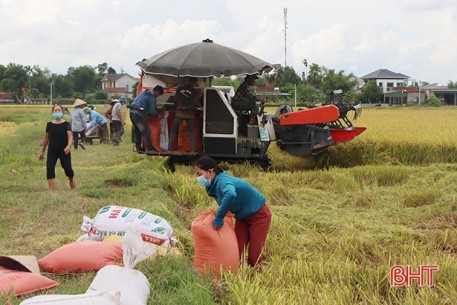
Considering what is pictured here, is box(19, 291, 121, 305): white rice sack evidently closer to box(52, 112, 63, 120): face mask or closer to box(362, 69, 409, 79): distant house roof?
box(52, 112, 63, 120): face mask

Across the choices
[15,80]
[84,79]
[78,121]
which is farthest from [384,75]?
[78,121]

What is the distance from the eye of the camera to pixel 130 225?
5.20m

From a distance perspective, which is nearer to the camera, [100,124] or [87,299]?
[87,299]

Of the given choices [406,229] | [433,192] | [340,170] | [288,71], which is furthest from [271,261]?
[288,71]

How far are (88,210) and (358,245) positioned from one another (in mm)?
3055

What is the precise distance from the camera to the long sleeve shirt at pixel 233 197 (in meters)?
4.59

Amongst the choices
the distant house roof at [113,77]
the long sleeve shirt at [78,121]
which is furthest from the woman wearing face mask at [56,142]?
the distant house roof at [113,77]

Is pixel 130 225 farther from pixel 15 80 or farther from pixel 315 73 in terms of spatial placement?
pixel 15 80

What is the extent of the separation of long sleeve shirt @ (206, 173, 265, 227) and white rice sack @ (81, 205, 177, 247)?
1.85ft

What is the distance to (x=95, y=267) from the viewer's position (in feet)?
14.8

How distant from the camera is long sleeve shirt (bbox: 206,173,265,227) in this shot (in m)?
4.59

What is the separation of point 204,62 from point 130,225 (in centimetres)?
497

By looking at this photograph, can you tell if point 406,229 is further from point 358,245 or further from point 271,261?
point 271,261

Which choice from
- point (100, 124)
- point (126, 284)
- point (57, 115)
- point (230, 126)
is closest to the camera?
point (126, 284)
